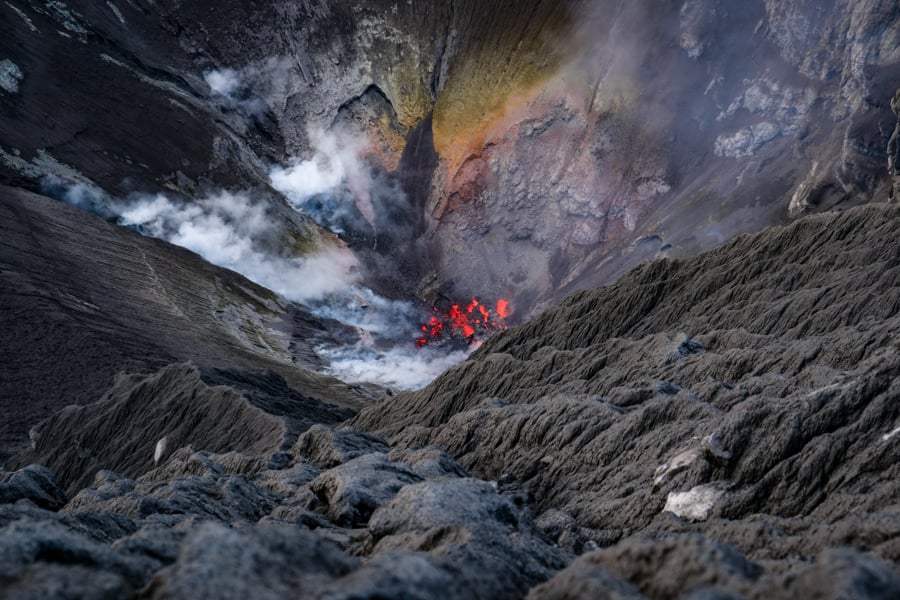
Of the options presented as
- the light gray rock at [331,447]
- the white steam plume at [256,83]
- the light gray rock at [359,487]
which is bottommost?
the light gray rock at [359,487]

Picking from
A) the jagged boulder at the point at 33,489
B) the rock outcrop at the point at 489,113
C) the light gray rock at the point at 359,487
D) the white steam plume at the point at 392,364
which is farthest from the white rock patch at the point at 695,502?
the white steam plume at the point at 392,364

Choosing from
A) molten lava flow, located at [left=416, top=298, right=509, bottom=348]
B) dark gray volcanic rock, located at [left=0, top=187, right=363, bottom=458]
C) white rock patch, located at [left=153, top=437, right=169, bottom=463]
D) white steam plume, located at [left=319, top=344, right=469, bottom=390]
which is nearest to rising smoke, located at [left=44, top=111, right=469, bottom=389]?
white steam plume, located at [left=319, top=344, right=469, bottom=390]

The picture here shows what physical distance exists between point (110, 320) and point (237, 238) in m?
35.7

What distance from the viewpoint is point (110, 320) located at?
68938mm

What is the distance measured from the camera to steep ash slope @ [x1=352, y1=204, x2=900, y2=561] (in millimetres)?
17750

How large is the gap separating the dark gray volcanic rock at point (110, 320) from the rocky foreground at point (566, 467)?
7.49m

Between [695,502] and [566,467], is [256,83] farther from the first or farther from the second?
[695,502]

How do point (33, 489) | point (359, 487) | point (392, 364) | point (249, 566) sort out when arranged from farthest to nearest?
point (392, 364) < point (33, 489) < point (359, 487) < point (249, 566)

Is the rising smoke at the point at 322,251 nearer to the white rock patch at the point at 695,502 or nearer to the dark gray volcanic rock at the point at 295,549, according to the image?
the dark gray volcanic rock at the point at 295,549

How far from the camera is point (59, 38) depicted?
363ft

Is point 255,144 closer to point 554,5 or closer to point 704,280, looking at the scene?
point 554,5

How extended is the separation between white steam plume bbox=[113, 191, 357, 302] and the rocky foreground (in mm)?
49055

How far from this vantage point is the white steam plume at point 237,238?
99.4m

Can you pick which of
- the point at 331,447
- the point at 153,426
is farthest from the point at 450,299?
the point at 331,447
